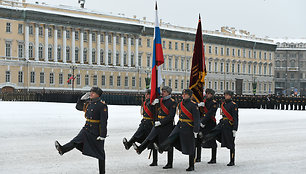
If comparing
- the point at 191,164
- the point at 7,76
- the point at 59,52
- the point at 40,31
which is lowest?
the point at 191,164

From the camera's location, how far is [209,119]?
407 inches

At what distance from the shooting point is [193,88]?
1064cm

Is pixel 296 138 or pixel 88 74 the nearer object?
pixel 296 138

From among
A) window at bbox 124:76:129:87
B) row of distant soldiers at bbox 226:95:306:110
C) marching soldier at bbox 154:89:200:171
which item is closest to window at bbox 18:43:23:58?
window at bbox 124:76:129:87

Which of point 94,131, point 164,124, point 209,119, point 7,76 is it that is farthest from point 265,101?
point 94,131

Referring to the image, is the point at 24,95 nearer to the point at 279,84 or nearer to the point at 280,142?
the point at 280,142

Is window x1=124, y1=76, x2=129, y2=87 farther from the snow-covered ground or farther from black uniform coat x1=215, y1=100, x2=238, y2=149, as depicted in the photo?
black uniform coat x1=215, y1=100, x2=238, y2=149

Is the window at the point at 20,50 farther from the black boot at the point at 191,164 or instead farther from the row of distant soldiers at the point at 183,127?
the black boot at the point at 191,164

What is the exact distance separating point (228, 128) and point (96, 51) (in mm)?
55473

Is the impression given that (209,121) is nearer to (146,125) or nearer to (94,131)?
(146,125)

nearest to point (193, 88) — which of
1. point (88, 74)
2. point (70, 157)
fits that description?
point (70, 157)

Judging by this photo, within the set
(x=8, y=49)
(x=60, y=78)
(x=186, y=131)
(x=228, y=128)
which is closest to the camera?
(x=186, y=131)

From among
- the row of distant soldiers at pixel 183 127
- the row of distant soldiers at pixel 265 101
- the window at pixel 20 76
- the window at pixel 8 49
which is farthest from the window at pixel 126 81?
the row of distant soldiers at pixel 183 127

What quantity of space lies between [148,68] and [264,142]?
5567 cm
